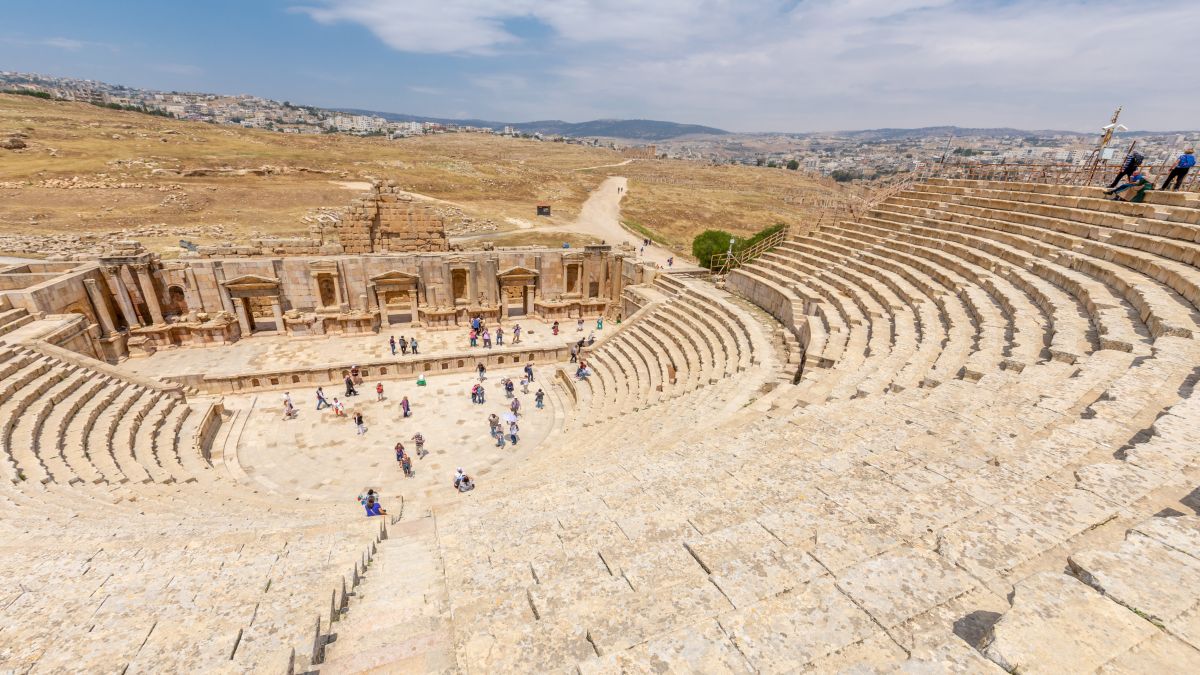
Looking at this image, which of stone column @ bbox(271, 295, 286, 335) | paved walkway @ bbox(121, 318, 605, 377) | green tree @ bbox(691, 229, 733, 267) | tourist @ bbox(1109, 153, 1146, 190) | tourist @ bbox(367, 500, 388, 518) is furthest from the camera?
green tree @ bbox(691, 229, 733, 267)

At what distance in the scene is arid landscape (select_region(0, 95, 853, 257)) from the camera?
3816 centimetres

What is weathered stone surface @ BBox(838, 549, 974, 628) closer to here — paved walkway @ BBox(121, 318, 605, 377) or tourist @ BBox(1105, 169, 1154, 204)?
tourist @ BBox(1105, 169, 1154, 204)

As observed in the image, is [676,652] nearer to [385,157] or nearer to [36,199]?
[36,199]

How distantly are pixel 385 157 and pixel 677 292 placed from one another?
71968 mm

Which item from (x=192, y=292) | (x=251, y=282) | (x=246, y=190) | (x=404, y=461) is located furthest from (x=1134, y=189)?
(x=246, y=190)

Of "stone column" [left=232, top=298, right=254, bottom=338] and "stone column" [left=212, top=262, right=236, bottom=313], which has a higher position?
"stone column" [left=212, top=262, right=236, bottom=313]

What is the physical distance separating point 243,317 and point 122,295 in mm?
4440

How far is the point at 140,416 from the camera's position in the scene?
15703mm

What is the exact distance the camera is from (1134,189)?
15.3 m

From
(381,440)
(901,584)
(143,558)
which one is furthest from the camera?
(381,440)

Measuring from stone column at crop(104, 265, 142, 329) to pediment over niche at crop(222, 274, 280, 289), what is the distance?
3643 millimetres

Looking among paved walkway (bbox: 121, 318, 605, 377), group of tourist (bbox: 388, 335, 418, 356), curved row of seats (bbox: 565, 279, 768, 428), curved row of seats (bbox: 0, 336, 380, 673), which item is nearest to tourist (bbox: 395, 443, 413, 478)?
curved row of seats (bbox: 0, 336, 380, 673)

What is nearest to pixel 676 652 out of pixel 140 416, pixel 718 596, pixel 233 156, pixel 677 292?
pixel 718 596

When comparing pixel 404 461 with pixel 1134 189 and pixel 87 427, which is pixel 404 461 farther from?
pixel 1134 189
